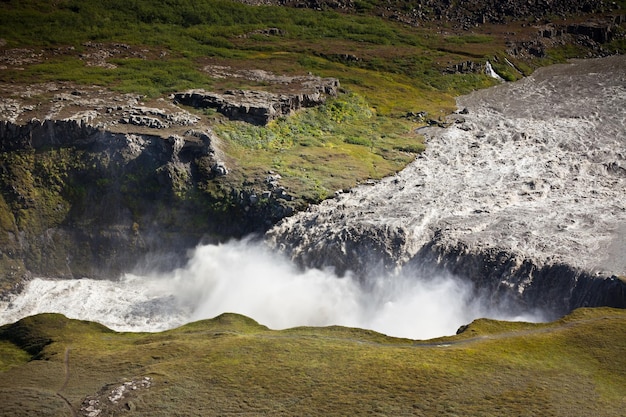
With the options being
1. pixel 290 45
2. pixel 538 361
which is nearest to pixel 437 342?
pixel 538 361

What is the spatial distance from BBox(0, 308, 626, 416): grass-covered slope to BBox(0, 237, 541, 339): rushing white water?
9.00 metres

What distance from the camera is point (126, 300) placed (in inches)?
3216

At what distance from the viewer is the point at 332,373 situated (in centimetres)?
5266

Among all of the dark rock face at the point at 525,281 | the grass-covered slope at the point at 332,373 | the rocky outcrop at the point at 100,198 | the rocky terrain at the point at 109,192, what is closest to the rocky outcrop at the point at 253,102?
the rocky terrain at the point at 109,192

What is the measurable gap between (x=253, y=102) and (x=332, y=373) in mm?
62807

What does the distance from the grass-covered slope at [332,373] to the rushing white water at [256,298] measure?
9.00 meters

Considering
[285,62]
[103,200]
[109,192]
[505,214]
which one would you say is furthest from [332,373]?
[285,62]

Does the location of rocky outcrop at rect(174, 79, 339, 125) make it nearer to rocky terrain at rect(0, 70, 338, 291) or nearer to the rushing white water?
rocky terrain at rect(0, 70, 338, 291)

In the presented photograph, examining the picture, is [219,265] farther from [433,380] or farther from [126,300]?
[433,380]

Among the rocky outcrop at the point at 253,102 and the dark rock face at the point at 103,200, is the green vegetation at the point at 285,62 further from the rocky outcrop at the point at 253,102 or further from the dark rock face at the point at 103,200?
the dark rock face at the point at 103,200

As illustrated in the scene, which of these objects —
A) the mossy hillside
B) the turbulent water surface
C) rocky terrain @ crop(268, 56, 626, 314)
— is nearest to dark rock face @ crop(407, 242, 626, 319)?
rocky terrain @ crop(268, 56, 626, 314)

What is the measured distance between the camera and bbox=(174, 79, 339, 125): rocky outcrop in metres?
106

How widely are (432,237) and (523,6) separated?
11277cm

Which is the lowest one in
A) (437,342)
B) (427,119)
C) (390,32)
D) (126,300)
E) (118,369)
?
(126,300)
